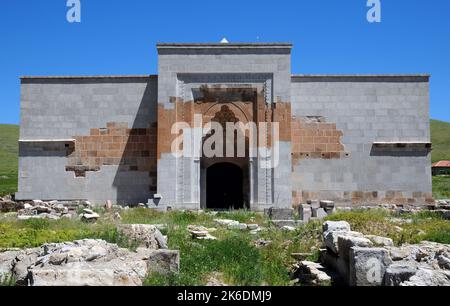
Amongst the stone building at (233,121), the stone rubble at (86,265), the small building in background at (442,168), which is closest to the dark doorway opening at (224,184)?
the stone building at (233,121)

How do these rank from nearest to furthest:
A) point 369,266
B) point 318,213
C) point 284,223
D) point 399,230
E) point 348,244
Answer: point 369,266
point 348,244
point 399,230
point 284,223
point 318,213

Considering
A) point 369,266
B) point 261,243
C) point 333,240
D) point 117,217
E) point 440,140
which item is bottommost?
point 261,243

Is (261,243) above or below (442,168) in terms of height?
below

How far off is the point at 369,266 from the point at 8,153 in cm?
6578

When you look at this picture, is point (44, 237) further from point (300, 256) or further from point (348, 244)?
point (348, 244)

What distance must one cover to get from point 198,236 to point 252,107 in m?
9.23

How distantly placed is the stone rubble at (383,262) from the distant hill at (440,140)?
56.7 metres

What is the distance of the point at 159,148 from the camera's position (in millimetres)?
17859

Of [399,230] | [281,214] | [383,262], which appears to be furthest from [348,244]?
[281,214]

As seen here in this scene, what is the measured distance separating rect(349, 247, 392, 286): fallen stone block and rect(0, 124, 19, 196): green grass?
35.7 meters

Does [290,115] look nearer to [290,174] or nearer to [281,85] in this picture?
[281,85]

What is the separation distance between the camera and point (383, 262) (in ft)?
20.8

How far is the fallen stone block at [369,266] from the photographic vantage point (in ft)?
20.5
